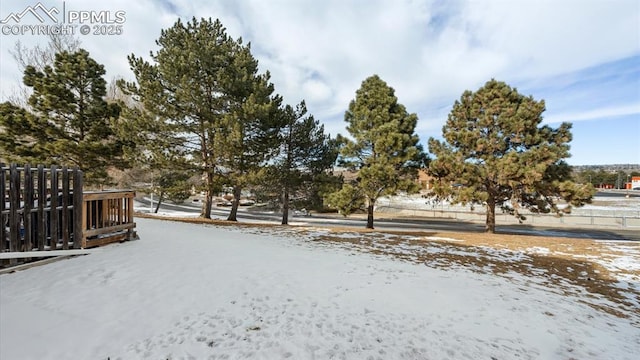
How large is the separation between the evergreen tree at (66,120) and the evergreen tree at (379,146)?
37.8 feet

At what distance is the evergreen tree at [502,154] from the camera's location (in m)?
12.3

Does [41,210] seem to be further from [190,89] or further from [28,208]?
[190,89]

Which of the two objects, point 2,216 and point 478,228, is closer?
point 2,216

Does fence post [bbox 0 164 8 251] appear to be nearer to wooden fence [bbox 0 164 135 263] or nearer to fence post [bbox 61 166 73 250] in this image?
wooden fence [bbox 0 164 135 263]

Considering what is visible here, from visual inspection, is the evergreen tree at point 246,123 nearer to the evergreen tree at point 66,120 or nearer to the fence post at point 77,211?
the evergreen tree at point 66,120

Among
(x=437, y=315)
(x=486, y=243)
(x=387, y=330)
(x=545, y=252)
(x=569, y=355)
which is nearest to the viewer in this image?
(x=569, y=355)

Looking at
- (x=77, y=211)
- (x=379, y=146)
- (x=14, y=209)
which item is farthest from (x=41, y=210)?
(x=379, y=146)

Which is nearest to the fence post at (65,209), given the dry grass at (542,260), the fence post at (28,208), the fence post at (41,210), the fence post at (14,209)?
the fence post at (41,210)

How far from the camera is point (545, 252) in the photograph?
882 cm

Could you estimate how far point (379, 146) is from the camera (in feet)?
43.0

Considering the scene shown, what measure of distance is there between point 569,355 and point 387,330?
7.06 ft

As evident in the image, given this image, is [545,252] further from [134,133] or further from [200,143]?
[134,133]

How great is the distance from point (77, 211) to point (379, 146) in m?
11.0

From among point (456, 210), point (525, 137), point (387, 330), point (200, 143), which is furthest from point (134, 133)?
point (456, 210)
